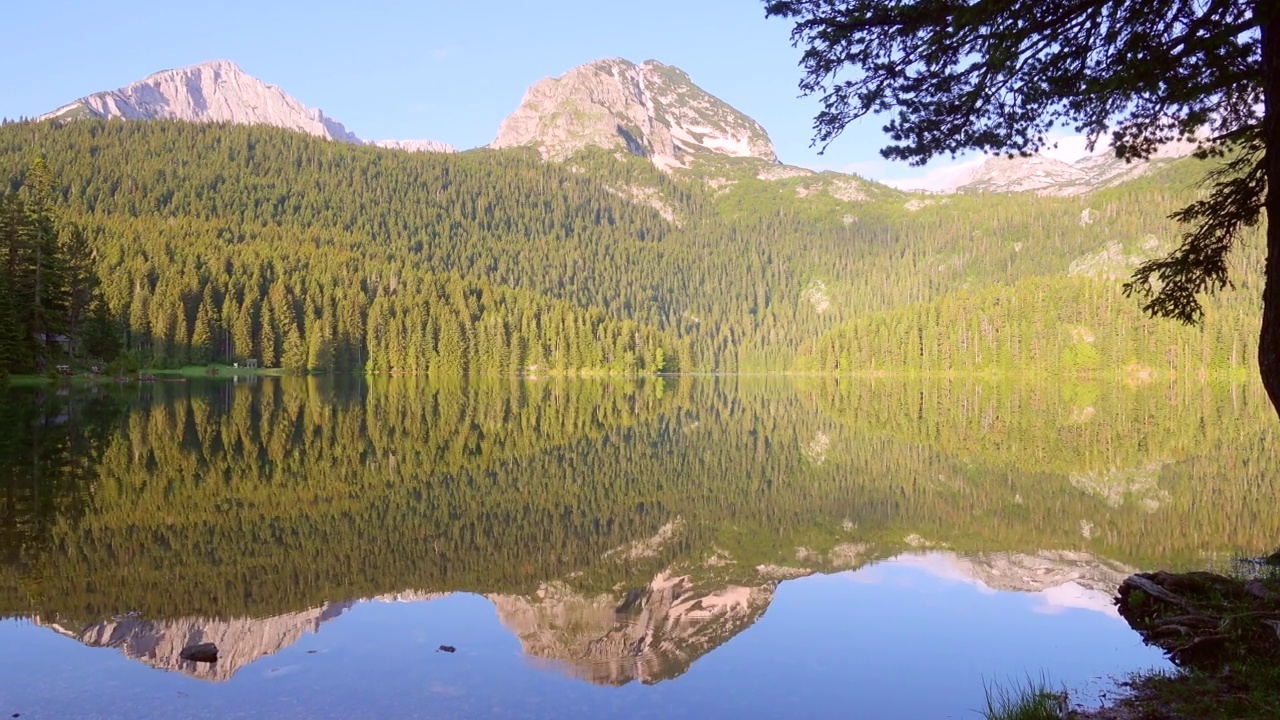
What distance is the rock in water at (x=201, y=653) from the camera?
1020 centimetres

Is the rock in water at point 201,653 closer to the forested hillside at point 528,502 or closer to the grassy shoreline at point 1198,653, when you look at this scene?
the forested hillside at point 528,502

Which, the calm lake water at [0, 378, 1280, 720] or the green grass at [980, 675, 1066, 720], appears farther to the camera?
the calm lake water at [0, 378, 1280, 720]

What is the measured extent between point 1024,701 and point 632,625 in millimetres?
5792

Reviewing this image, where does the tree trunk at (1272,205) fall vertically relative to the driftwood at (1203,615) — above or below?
above

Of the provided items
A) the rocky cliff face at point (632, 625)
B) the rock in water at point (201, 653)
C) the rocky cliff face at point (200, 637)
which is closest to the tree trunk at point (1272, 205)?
the rocky cliff face at point (632, 625)

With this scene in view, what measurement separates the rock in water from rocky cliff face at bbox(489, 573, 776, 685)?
3.81 meters

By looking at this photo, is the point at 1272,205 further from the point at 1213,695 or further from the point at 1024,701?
the point at 1024,701

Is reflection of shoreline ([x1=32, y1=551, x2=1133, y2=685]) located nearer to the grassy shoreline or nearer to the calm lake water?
the calm lake water

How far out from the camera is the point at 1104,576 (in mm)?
15211

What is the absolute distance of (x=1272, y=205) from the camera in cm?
1011

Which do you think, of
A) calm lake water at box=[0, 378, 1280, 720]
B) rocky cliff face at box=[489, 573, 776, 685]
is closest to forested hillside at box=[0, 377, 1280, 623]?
calm lake water at box=[0, 378, 1280, 720]

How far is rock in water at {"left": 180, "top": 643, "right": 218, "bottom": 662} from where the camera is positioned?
33.5 feet

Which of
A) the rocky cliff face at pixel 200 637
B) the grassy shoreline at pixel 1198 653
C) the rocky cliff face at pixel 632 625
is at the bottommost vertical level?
the rocky cliff face at pixel 632 625

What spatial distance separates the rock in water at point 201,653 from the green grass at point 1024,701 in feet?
29.0
